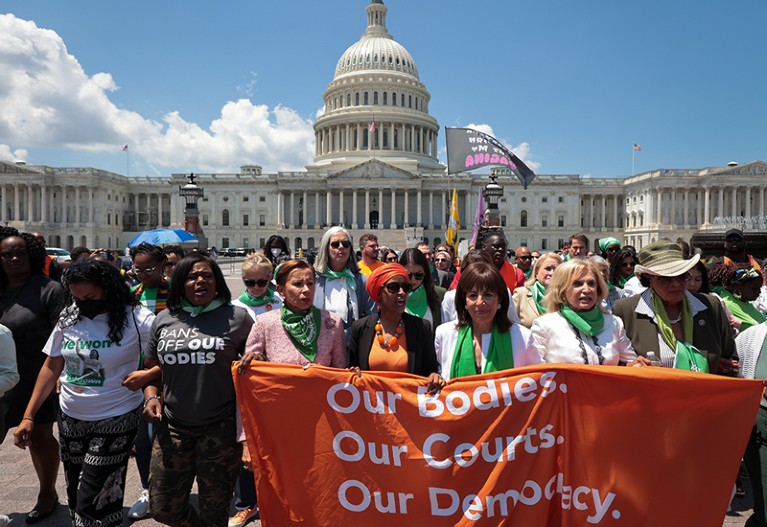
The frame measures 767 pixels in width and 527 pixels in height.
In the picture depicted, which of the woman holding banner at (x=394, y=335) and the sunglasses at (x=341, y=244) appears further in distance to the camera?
the sunglasses at (x=341, y=244)

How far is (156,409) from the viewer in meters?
4.29

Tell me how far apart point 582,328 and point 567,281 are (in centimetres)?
44

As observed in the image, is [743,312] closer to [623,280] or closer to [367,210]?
[623,280]

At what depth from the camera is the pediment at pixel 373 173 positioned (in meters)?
81.1

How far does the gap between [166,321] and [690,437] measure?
4.53 meters

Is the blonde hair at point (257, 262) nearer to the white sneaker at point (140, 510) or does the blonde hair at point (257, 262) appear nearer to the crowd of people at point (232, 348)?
the crowd of people at point (232, 348)

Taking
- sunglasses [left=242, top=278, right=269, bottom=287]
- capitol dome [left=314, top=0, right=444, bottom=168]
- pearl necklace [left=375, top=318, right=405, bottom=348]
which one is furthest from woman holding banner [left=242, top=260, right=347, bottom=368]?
capitol dome [left=314, top=0, right=444, bottom=168]

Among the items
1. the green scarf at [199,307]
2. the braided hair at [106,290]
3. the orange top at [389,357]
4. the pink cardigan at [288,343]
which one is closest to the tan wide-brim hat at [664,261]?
the orange top at [389,357]

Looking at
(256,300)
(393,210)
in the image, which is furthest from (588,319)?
(393,210)

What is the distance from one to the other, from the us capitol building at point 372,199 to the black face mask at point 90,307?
70.6m

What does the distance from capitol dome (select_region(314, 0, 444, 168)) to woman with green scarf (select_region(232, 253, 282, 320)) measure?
82757 millimetres

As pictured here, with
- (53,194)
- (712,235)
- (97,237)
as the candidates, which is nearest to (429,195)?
(97,237)

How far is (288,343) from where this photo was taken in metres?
4.47

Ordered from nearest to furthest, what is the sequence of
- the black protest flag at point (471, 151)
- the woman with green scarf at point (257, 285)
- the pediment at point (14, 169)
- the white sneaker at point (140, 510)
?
the white sneaker at point (140, 510)
the woman with green scarf at point (257, 285)
the black protest flag at point (471, 151)
the pediment at point (14, 169)
